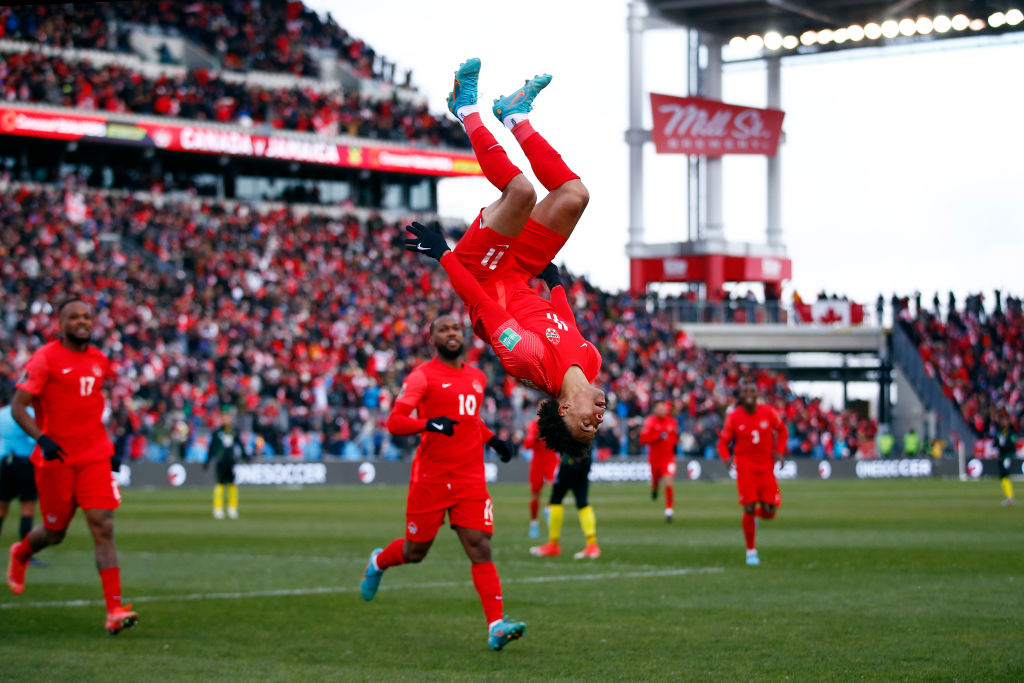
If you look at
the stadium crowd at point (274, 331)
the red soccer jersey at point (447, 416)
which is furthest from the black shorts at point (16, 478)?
the stadium crowd at point (274, 331)

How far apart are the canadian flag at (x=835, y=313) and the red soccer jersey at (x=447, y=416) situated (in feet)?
157

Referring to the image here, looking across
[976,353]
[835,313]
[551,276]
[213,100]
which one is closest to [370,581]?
[551,276]

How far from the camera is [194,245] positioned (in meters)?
45.2

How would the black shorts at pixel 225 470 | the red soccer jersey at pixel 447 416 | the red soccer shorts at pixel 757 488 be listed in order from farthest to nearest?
1. the black shorts at pixel 225 470
2. the red soccer shorts at pixel 757 488
3. the red soccer jersey at pixel 447 416

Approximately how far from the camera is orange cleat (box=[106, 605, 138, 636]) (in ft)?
34.6

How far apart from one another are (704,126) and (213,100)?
21.8 meters

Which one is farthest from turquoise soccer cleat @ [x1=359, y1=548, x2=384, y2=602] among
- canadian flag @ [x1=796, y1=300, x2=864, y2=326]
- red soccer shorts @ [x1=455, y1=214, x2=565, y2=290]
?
canadian flag @ [x1=796, y1=300, x2=864, y2=326]

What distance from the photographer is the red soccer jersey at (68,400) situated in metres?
11.0

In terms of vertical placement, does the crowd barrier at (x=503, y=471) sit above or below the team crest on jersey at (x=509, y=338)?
below

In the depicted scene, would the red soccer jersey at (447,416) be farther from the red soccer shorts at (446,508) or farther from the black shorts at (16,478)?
the black shorts at (16,478)

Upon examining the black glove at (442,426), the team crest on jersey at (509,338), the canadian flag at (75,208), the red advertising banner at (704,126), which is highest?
the red advertising banner at (704,126)

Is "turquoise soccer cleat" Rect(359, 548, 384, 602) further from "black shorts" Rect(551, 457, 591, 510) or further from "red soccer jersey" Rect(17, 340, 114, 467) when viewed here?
"black shorts" Rect(551, 457, 591, 510)

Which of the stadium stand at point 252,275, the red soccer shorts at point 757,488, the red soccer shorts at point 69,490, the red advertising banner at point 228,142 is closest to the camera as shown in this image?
the red soccer shorts at point 69,490

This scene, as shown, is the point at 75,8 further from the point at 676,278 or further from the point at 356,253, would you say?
the point at 676,278
